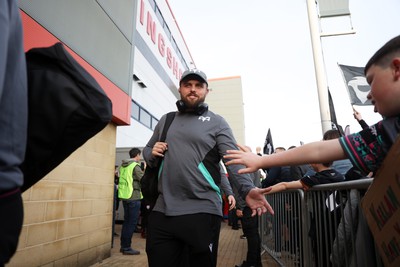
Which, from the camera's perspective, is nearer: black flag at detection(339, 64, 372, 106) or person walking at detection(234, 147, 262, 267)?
person walking at detection(234, 147, 262, 267)

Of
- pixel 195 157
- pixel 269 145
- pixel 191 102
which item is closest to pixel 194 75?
pixel 191 102

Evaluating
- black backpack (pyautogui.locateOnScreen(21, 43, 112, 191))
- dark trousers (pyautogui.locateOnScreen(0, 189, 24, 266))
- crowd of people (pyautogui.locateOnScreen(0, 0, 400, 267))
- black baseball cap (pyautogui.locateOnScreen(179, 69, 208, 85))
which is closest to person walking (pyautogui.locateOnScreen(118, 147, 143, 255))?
crowd of people (pyautogui.locateOnScreen(0, 0, 400, 267))

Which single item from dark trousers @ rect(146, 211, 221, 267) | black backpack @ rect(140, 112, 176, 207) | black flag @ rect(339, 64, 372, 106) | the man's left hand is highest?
black flag @ rect(339, 64, 372, 106)

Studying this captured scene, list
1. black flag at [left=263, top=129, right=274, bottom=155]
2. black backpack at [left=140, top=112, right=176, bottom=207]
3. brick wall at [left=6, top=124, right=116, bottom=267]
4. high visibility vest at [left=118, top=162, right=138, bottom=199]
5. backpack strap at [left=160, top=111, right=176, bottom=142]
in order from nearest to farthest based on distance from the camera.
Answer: black backpack at [left=140, top=112, right=176, bottom=207], backpack strap at [left=160, top=111, right=176, bottom=142], brick wall at [left=6, top=124, right=116, bottom=267], high visibility vest at [left=118, top=162, right=138, bottom=199], black flag at [left=263, top=129, right=274, bottom=155]

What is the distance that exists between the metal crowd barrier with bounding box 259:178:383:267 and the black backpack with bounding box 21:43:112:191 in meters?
1.59

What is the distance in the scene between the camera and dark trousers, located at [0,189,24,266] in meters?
0.72

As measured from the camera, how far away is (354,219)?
6.50ft

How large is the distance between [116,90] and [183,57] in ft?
63.7

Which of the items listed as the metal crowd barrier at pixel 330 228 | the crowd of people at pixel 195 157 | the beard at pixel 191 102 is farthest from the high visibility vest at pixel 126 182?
the beard at pixel 191 102

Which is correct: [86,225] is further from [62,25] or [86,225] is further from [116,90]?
[62,25]

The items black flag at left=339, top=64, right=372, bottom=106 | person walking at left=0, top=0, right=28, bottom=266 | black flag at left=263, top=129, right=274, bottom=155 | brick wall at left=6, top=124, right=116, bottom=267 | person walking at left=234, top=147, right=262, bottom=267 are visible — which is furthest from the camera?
black flag at left=263, top=129, right=274, bottom=155

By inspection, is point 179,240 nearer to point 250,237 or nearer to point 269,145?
point 250,237

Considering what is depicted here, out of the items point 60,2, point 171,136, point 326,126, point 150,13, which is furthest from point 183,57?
point 171,136

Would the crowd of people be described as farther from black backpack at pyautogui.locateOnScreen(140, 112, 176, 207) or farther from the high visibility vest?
the high visibility vest
